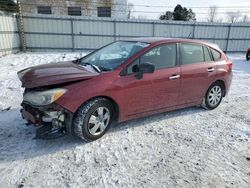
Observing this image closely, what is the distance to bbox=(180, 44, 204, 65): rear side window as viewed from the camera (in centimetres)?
436

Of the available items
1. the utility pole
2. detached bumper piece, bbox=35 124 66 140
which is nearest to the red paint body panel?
detached bumper piece, bbox=35 124 66 140

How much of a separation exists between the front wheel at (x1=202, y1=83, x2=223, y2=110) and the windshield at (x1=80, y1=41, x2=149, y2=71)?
193 centimetres

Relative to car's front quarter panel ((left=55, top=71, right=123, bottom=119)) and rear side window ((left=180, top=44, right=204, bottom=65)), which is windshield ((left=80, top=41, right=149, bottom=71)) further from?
rear side window ((left=180, top=44, right=204, bottom=65))

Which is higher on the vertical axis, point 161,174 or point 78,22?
point 78,22

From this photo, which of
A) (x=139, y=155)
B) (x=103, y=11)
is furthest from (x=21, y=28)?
(x=139, y=155)

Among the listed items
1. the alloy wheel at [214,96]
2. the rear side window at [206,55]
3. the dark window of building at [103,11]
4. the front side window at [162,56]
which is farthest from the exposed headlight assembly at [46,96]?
the dark window of building at [103,11]

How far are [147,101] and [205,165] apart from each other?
55.5 inches

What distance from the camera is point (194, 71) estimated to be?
444cm

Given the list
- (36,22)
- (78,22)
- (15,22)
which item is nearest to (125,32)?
(78,22)

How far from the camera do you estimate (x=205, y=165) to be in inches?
118

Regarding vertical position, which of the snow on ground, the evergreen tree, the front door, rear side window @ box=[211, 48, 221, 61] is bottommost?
the snow on ground

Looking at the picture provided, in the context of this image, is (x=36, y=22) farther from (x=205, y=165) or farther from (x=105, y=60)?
(x=205, y=165)

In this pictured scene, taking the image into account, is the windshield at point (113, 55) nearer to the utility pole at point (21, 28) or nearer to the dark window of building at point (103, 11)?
the utility pole at point (21, 28)

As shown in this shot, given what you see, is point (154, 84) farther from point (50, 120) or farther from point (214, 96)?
point (214, 96)
